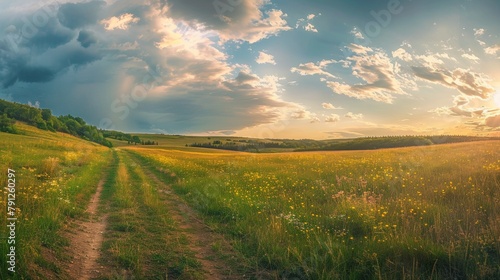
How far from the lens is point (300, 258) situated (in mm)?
6434

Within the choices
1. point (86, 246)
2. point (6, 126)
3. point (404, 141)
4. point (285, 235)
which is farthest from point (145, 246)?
point (404, 141)

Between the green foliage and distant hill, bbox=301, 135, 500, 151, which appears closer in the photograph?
the green foliage

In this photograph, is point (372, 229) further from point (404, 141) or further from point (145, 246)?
point (404, 141)

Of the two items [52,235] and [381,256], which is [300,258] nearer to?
[381,256]

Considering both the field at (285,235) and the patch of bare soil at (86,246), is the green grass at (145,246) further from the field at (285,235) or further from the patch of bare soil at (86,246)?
the patch of bare soil at (86,246)

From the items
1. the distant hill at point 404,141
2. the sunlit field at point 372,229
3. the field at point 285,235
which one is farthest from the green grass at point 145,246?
the distant hill at point 404,141

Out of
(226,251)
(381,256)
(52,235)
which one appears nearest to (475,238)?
(381,256)

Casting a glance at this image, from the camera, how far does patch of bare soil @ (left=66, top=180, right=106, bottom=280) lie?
6.41 metres

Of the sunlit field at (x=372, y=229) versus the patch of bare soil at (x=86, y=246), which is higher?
the sunlit field at (x=372, y=229)

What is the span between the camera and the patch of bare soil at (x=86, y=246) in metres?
6.41

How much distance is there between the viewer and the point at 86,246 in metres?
7.89

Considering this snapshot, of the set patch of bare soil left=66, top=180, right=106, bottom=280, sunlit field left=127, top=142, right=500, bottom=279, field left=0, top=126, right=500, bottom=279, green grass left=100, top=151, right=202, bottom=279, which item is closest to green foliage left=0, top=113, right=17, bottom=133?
field left=0, top=126, right=500, bottom=279

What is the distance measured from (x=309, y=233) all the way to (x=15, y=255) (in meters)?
6.08

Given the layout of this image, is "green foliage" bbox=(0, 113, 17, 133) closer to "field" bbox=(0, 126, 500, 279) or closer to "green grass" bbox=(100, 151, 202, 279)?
"field" bbox=(0, 126, 500, 279)
